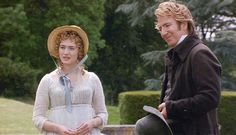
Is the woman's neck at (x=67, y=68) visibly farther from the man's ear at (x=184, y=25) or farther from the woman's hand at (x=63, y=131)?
the man's ear at (x=184, y=25)

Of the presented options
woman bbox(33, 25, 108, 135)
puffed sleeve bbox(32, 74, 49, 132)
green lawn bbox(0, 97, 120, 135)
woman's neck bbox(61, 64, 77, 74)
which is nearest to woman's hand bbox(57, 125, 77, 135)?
woman bbox(33, 25, 108, 135)

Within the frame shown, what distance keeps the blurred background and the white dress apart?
1568 centimetres

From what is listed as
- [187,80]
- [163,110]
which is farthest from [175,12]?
[163,110]

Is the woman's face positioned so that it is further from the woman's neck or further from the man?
the man

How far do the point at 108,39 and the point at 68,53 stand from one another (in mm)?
36412

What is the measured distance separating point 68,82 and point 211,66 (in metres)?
1.32

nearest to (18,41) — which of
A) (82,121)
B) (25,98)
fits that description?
(25,98)

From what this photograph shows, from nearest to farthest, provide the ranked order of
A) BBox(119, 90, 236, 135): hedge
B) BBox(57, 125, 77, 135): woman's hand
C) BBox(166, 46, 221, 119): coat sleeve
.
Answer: BBox(166, 46, 221, 119): coat sleeve, BBox(57, 125, 77, 135): woman's hand, BBox(119, 90, 236, 135): hedge

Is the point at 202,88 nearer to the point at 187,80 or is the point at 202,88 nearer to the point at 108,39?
the point at 187,80

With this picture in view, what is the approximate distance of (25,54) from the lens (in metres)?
32.8

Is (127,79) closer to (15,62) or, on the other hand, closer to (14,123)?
(15,62)

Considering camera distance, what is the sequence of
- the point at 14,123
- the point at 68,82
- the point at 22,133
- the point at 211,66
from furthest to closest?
the point at 14,123 < the point at 22,133 < the point at 68,82 < the point at 211,66

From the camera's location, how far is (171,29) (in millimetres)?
3459

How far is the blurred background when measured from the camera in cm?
2136
